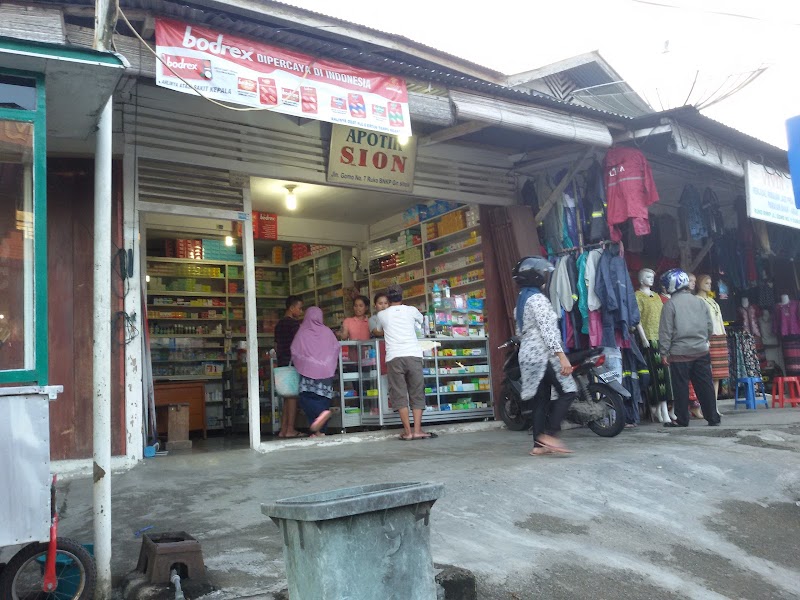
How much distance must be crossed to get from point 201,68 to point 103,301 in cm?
260

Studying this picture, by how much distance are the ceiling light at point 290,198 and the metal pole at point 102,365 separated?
596 centimetres

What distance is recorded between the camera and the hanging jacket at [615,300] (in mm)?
8312

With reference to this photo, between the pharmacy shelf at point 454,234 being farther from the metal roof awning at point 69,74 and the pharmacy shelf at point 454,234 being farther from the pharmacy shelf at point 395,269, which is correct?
the metal roof awning at point 69,74

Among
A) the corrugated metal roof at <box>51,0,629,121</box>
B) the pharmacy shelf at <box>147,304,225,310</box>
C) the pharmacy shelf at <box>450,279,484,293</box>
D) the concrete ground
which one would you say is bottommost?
the concrete ground

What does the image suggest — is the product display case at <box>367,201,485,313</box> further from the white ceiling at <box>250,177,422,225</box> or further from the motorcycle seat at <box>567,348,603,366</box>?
the motorcycle seat at <box>567,348,603,366</box>

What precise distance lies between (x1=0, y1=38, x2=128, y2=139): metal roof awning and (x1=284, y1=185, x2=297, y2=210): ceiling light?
5818 mm

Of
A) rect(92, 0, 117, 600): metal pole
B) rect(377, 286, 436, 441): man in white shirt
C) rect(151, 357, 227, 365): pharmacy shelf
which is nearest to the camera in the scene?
rect(92, 0, 117, 600): metal pole

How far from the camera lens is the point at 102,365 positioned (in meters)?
3.48

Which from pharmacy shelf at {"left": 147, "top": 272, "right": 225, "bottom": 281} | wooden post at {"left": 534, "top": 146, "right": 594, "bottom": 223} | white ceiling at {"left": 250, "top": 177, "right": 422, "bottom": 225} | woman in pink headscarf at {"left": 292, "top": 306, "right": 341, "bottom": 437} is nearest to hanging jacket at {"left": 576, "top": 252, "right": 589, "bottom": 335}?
wooden post at {"left": 534, "top": 146, "right": 594, "bottom": 223}

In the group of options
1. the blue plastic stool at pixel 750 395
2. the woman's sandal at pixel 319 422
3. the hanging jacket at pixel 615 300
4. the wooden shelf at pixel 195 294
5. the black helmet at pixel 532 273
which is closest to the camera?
the black helmet at pixel 532 273

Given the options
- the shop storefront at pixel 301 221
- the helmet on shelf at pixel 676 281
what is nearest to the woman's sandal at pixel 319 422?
the shop storefront at pixel 301 221

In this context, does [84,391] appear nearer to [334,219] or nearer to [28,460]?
[28,460]

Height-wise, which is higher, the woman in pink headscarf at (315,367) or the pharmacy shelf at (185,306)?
the pharmacy shelf at (185,306)

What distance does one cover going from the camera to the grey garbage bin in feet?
7.83
